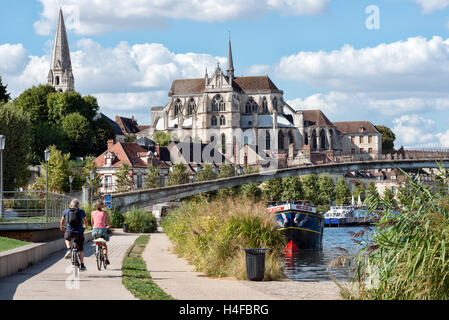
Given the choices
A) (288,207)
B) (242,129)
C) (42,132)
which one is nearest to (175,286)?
(288,207)

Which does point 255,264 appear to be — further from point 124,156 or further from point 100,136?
point 100,136

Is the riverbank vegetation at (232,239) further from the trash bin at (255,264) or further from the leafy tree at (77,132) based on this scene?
the leafy tree at (77,132)

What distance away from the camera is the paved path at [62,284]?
41.9ft

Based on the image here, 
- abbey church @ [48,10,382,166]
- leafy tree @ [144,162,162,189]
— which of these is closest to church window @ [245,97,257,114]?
abbey church @ [48,10,382,166]

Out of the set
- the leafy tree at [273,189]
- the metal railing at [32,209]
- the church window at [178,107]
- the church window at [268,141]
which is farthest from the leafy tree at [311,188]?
the metal railing at [32,209]

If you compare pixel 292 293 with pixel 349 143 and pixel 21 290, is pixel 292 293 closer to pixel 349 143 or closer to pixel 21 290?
pixel 21 290

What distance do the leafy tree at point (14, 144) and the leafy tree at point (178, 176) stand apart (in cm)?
3529

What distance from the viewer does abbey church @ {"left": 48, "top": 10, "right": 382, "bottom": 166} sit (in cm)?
16014

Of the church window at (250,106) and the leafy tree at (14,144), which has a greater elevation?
the church window at (250,106)

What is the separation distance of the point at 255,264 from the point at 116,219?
38.1 meters

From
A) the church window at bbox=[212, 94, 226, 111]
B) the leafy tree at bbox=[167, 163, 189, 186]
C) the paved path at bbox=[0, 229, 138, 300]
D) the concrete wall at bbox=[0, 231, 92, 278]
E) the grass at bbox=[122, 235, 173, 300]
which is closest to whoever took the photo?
the paved path at bbox=[0, 229, 138, 300]

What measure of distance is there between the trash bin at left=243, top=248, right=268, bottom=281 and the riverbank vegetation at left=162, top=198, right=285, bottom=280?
0.81 feet

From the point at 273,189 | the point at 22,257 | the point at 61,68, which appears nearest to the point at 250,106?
the point at 61,68

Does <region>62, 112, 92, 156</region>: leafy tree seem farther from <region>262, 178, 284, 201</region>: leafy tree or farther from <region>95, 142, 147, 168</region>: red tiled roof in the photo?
<region>262, 178, 284, 201</region>: leafy tree
